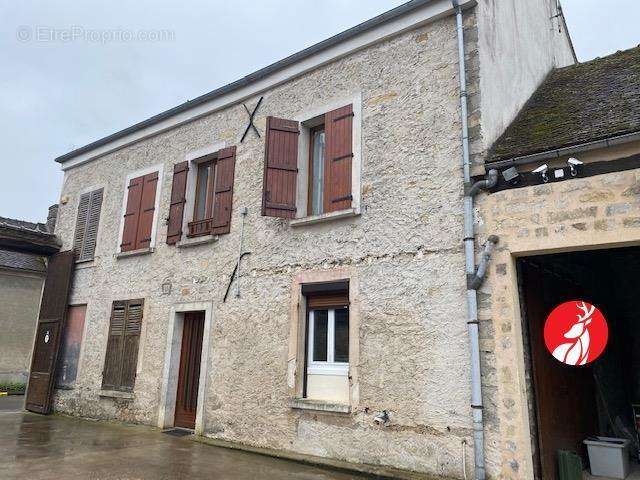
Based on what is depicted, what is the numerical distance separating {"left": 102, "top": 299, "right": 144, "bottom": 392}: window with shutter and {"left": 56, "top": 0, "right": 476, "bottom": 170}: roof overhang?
11.5 feet

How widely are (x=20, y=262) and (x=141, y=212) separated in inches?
409

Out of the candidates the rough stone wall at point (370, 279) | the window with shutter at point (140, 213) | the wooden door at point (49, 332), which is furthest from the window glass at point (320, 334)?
the wooden door at point (49, 332)

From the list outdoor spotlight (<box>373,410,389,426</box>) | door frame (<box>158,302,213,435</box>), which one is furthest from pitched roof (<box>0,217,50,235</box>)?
outdoor spotlight (<box>373,410,389,426</box>)

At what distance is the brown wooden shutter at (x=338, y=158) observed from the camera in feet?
22.4

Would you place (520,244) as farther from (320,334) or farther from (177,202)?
(177,202)

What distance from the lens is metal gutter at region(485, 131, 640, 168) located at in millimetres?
4793

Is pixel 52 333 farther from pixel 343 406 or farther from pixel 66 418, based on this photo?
pixel 343 406

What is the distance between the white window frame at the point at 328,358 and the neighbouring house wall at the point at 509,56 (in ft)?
9.28

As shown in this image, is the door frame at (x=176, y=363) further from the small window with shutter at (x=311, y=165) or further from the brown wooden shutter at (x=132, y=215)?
the small window with shutter at (x=311, y=165)

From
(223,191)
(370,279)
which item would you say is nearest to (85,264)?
(223,191)

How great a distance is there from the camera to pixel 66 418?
9.57 metres

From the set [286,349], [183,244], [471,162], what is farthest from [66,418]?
[471,162]

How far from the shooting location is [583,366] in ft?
23.5

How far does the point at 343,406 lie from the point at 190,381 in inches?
131
